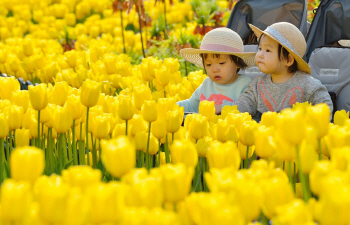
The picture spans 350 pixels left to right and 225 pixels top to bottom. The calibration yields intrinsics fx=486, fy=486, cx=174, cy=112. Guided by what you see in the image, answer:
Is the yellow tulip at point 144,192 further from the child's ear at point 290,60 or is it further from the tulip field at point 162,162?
the child's ear at point 290,60

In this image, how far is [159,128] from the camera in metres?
1.42

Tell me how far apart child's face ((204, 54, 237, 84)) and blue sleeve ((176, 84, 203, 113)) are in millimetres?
120

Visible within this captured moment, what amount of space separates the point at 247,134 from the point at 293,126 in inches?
17.5

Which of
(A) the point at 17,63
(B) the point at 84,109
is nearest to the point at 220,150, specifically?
(B) the point at 84,109

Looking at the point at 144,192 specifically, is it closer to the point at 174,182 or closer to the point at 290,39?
the point at 174,182

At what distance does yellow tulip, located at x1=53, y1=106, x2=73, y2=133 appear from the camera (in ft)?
4.92

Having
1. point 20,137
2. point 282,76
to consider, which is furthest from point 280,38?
point 20,137

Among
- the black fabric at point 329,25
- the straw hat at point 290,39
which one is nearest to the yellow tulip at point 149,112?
the straw hat at point 290,39

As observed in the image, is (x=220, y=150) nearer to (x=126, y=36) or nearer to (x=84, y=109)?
(x=84, y=109)

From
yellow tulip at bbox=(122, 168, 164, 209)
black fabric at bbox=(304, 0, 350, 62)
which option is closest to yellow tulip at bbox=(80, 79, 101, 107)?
yellow tulip at bbox=(122, 168, 164, 209)

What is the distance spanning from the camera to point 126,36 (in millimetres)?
5805

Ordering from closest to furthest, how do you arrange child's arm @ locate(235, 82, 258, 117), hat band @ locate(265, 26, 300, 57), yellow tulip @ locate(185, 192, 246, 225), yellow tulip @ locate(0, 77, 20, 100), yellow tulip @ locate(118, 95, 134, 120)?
yellow tulip @ locate(185, 192, 246, 225) < yellow tulip @ locate(118, 95, 134, 120) < yellow tulip @ locate(0, 77, 20, 100) < hat band @ locate(265, 26, 300, 57) < child's arm @ locate(235, 82, 258, 117)

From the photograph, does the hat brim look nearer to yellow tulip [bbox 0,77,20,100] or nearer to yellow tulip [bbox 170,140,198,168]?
yellow tulip [bbox 0,77,20,100]

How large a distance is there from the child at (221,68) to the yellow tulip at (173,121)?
3.79 ft
